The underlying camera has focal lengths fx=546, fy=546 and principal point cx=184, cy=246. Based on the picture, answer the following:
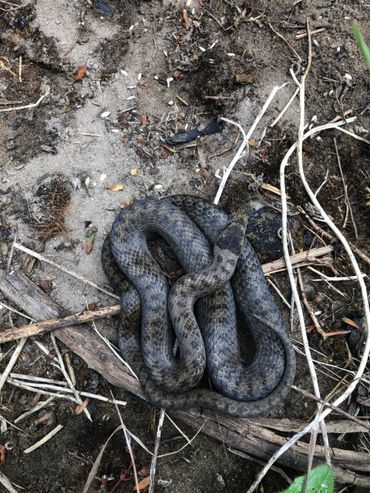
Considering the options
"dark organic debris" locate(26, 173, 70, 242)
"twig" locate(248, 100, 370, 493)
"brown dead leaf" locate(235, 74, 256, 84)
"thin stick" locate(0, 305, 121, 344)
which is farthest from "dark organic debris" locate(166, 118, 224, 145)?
"thin stick" locate(0, 305, 121, 344)

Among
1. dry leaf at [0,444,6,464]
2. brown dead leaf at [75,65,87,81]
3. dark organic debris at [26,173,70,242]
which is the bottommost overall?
dry leaf at [0,444,6,464]

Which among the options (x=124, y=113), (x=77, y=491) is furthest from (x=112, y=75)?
(x=77, y=491)

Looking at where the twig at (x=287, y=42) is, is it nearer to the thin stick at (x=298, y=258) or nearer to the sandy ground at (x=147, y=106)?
the sandy ground at (x=147, y=106)

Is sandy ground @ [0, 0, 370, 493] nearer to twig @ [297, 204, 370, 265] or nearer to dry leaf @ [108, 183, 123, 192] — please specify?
dry leaf @ [108, 183, 123, 192]

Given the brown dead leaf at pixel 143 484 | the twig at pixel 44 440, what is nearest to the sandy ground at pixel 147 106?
the twig at pixel 44 440

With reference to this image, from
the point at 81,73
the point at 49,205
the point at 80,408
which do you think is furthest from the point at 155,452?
the point at 81,73
